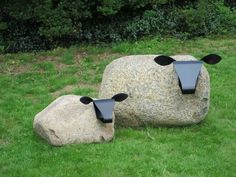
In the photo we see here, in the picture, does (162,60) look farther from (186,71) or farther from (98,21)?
(98,21)

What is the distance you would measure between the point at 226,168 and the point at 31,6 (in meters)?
7.80

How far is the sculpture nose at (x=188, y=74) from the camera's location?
7551 mm

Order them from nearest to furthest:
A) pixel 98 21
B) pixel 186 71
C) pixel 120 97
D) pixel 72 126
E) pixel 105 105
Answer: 1. pixel 72 126
2. pixel 105 105
3. pixel 120 97
4. pixel 186 71
5. pixel 98 21

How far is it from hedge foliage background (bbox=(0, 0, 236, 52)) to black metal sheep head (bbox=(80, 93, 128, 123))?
5616mm

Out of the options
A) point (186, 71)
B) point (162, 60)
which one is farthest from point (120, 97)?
point (186, 71)

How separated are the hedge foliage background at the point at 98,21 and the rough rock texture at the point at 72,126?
5.61 meters

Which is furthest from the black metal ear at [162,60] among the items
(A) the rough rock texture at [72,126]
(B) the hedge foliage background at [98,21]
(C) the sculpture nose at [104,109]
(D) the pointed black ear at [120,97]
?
(B) the hedge foliage background at [98,21]

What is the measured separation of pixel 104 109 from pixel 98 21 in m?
6.89

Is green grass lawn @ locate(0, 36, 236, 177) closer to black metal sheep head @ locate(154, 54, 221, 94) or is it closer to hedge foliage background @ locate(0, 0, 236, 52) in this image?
black metal sheep head @ locate(154, 54, 221, 94)

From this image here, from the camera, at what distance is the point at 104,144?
7289mm

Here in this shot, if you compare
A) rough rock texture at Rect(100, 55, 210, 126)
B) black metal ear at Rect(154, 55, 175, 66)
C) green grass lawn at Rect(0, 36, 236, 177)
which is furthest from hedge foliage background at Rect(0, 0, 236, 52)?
black metal ear at Rect(154, 55, 175, 66)

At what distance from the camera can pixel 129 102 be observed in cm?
780

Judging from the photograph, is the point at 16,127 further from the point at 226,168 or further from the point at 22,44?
the point at 22,44

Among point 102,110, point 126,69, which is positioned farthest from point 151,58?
point 102,110
